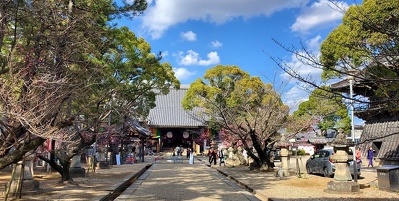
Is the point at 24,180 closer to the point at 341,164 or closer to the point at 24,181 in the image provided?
the point at 24,181

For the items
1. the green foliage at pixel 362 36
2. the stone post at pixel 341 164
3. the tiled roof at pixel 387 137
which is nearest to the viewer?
the green foliage at pixel 362 36

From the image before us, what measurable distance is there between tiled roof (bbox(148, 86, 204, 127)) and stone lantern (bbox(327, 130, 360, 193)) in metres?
39.9

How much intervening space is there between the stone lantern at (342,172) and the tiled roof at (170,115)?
131ft

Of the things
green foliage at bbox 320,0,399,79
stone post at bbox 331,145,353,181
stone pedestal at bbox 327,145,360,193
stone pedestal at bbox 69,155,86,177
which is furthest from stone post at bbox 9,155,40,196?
stone post at bbox 331,145,353,181

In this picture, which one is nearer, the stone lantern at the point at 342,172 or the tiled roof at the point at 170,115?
the stone lantern at the point at 342,172

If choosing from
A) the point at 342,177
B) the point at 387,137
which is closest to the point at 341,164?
the point at 342,177

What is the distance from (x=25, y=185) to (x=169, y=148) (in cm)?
4595

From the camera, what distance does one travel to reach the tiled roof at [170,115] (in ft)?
185

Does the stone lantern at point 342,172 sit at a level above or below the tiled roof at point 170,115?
below

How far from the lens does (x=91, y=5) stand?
12.3 m

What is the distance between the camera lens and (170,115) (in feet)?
194

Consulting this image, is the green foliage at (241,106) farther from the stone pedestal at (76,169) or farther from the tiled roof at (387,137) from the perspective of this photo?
the stone pedestal at (76,169)

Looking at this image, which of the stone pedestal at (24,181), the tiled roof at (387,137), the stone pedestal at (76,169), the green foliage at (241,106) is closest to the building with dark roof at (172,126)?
the green foliage at (241,106)

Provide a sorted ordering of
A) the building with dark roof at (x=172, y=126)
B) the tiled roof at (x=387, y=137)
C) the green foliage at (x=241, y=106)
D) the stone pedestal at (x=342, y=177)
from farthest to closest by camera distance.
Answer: the building with dark roof at (x=172, y=126) → the green foliage at (x=241, y=106) → the tiled roof at (x=387, y=137) → the stone pedestal at (x=342, y=177)
